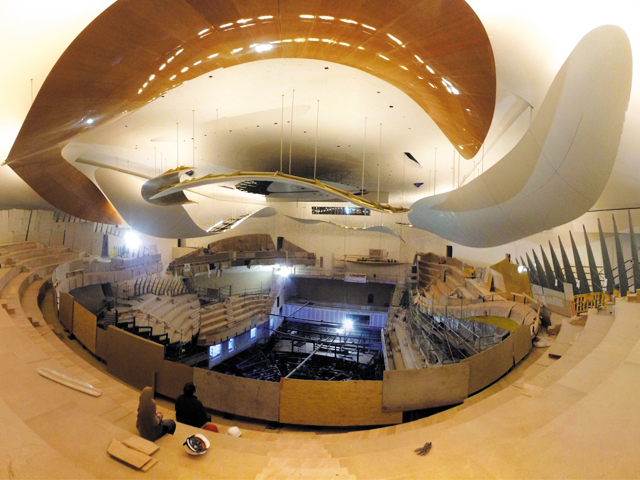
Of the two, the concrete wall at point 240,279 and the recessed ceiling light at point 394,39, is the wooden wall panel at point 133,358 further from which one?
the concrete wall at point 240,279

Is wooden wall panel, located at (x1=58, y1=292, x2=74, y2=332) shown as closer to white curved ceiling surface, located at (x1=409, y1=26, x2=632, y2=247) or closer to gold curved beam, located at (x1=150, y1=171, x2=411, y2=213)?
gold curved beam, located at (x1=150, y1=171, x2=411, y2=213)

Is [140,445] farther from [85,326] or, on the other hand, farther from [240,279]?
[240,279]

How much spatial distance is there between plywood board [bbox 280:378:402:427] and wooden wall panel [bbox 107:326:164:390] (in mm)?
2148

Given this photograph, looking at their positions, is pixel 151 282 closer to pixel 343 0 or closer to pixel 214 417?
pixel 214 417

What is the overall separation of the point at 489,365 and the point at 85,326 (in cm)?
710

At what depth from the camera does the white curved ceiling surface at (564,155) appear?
2.80m

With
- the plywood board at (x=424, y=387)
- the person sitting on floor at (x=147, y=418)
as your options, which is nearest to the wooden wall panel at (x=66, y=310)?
the person sitting on floor at (x=147, y=418)

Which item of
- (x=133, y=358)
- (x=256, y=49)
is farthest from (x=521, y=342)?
(x=133, y=358)

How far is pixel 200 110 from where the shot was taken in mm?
7371

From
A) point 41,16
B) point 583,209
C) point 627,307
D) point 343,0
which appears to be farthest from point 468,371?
point 41,16

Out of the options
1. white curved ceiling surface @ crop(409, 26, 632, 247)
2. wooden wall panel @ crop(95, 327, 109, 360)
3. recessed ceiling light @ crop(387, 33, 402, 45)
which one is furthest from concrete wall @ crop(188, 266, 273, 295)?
recessed ceiling light @ crop(387, 33, 402, 45)

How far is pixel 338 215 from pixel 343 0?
18007mm

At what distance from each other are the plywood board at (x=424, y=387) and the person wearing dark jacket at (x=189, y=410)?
2378 mm

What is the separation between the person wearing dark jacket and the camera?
146 inches
